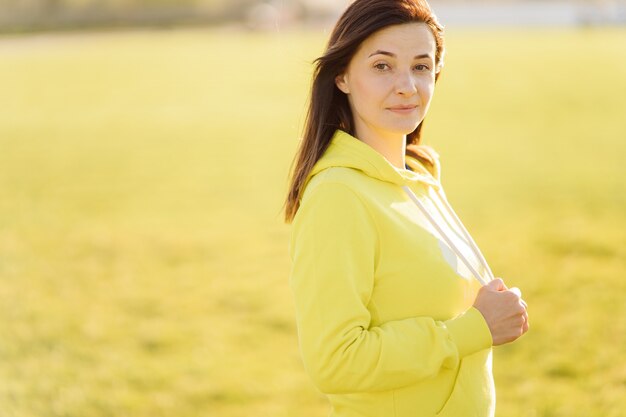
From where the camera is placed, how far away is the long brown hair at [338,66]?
6.75 ft

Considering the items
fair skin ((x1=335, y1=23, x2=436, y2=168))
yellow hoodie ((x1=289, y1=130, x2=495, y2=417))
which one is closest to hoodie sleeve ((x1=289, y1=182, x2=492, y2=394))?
yellow hoodie ((x1=289, y1=130, x2=495, y2=417))

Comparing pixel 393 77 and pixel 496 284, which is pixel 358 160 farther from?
pixel 496 284

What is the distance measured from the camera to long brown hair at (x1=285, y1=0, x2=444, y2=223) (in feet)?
6.75

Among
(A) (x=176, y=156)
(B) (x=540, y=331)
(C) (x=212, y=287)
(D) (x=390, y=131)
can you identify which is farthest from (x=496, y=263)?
(A) (x=176, y=156)

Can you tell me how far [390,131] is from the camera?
215 cm

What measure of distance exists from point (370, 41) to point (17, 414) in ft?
11.0

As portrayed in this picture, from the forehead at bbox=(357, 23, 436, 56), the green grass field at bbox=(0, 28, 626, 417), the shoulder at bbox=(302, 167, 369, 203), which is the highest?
the forehead at bbox=(357, 23, 436, 56)

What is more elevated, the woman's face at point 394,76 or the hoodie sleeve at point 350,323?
the woman's face at point 394,76

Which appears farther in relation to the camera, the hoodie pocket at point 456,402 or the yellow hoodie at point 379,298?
the hoodie pocket at point 456,402

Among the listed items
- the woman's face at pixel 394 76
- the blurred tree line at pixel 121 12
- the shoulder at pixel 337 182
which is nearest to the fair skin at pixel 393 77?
the woman's face at pixel 394 76

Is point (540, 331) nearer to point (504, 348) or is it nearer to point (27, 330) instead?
point (504, 348)

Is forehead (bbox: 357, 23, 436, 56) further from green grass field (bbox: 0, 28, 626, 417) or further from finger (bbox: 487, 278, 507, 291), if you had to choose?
finger (bbox: 487, 278, 507, 291)

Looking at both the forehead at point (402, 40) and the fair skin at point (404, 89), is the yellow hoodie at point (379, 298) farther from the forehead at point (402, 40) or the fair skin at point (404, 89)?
the forehead at point (402, 40)

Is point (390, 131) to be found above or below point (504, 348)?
above
